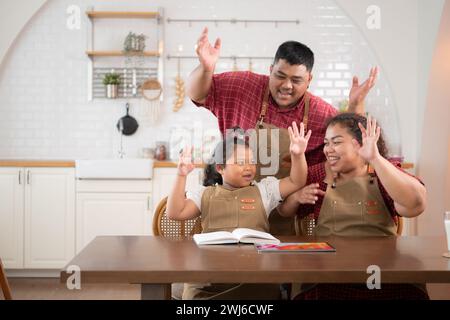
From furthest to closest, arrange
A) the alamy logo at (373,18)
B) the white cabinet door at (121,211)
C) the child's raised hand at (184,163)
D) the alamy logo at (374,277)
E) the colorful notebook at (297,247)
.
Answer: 1. the alamy logo at (373,18)
2. the white cabinet door at (121,211)
3. the child's raised hand at (184,163)
4. the colorful notebook at (297,247)
5. the alamy logo at (374,277)

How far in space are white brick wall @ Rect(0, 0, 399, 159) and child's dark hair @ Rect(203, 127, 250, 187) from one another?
8.24 ft

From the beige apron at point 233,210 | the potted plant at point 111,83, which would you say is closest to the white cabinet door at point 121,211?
the potted plant at point 111,83

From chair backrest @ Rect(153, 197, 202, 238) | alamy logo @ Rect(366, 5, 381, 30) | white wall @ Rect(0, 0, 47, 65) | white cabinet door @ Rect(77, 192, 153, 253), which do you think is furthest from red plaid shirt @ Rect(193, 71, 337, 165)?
white wall @ Rect(0, 0, 47, 65)

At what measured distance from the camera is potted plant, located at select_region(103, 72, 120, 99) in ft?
16.9

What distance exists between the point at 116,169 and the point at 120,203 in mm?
256

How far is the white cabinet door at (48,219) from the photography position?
468 centimetres

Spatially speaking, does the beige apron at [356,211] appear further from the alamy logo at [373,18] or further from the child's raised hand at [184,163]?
the alamy logo at [373,18]

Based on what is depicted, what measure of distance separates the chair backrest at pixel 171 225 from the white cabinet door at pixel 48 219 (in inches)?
88.9

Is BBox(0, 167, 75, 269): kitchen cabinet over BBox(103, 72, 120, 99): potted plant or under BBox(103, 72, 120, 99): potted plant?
Result: under

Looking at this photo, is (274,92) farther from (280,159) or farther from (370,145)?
(370,145)

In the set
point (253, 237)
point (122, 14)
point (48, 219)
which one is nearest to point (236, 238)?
point (253, 237)

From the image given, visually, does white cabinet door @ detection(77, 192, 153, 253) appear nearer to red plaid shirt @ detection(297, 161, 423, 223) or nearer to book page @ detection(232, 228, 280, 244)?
red plaid shirt @ detection(297, 161, 423, 223)
